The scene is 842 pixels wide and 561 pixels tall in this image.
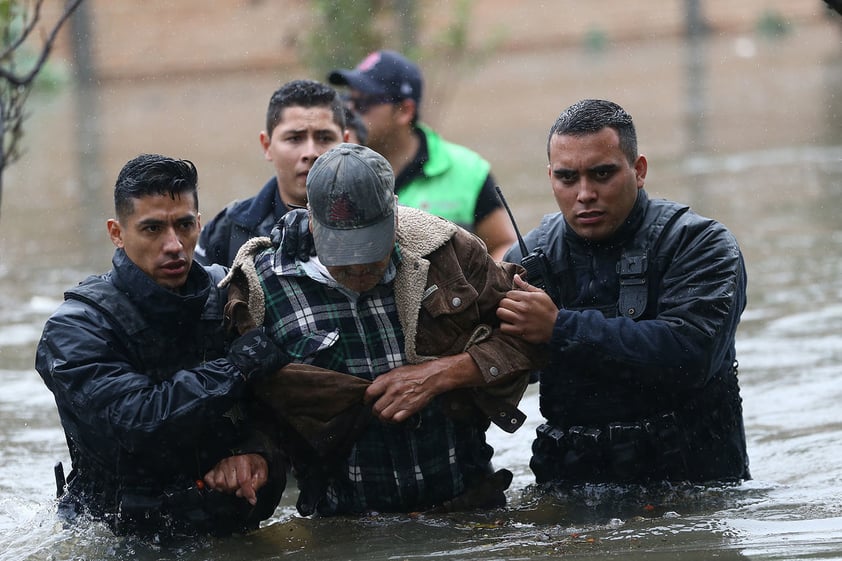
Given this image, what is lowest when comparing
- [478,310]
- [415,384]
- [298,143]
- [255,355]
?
[415,384]

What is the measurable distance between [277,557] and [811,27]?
1509 inches

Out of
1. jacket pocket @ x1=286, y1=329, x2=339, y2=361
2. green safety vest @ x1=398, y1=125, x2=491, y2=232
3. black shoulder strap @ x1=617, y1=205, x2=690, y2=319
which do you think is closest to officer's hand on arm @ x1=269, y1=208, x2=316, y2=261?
jacket pocket @ x1=286, y1=329, x2=339, y2=361

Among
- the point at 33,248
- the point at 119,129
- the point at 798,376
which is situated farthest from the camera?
the point at 119,129

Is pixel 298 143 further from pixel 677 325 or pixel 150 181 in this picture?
pixel 677 325

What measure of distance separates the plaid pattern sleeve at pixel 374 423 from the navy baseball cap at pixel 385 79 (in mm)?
2781

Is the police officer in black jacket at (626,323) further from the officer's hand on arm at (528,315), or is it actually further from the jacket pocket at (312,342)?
the jacket pocket at (312,342)

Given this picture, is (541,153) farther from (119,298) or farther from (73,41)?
(73,41)

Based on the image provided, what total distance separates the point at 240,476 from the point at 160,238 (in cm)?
92

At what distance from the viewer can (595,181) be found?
5.17 meters

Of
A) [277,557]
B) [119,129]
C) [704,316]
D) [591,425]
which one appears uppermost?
[119,129]

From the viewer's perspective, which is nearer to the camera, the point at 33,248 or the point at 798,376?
the point at 798,376

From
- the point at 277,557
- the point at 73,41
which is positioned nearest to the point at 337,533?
the point at 277,557

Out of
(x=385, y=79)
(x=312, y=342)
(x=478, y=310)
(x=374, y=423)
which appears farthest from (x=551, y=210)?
(x=312, y=342)

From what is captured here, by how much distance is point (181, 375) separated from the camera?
4516 mm
